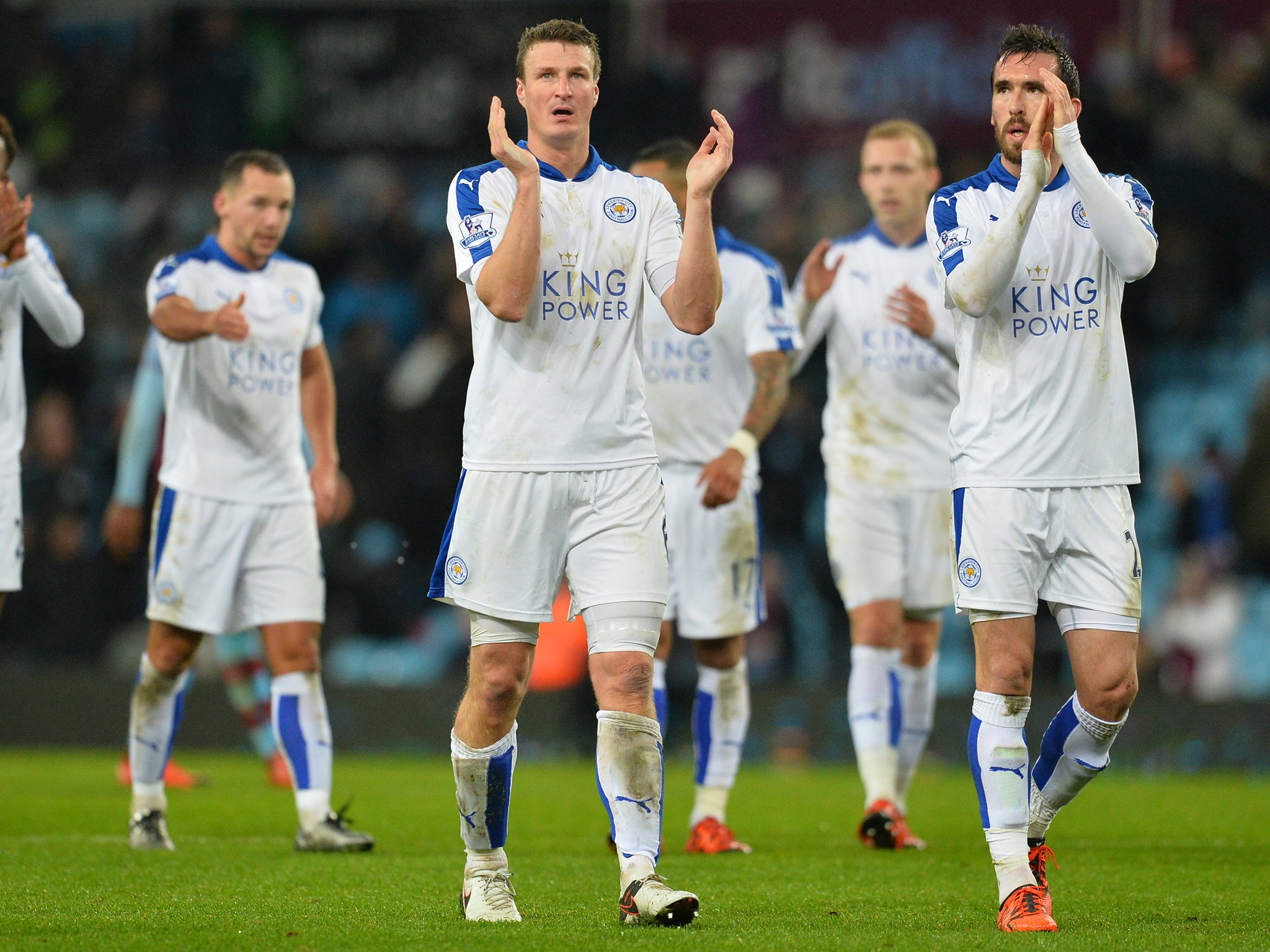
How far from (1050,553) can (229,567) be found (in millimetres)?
3623

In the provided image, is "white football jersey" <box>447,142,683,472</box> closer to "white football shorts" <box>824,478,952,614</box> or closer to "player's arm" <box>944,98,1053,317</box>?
"player's arm" <box>944,98,1053,317</box>

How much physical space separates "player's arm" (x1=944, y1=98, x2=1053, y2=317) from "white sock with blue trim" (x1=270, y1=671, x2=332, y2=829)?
10.9 feet

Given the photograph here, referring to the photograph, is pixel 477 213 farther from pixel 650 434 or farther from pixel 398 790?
pixel 398 790

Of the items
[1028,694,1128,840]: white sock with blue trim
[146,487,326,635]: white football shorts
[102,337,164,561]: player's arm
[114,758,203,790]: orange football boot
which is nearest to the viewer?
[1028,694,1128,840]: white sock with blue trim

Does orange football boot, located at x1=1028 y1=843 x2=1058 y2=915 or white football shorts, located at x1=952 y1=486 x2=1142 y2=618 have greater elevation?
white football shorts, located at x1=952 y1=486 x2=1142 y2=618

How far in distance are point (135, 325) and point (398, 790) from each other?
25.3ft

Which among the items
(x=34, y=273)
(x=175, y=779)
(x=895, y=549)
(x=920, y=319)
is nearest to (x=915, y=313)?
(x=920, y=319)

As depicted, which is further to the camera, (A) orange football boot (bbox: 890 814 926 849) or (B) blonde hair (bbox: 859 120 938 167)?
(B) blonde hair (bbox: 859 120 938 167)

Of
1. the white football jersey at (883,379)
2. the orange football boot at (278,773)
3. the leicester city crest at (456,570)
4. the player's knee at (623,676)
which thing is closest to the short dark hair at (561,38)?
the leicester city crest at (456,570)

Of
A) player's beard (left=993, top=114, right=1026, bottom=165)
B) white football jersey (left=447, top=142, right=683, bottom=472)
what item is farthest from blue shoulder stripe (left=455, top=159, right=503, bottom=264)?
player's beard (left=993, top=114, right=1026, bottom=165)

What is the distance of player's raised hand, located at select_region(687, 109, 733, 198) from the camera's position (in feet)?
15.4

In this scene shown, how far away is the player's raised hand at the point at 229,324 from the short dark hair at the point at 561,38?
2.19m

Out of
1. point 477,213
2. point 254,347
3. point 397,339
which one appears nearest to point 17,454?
point 254,347

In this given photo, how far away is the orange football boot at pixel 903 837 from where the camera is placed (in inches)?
283
